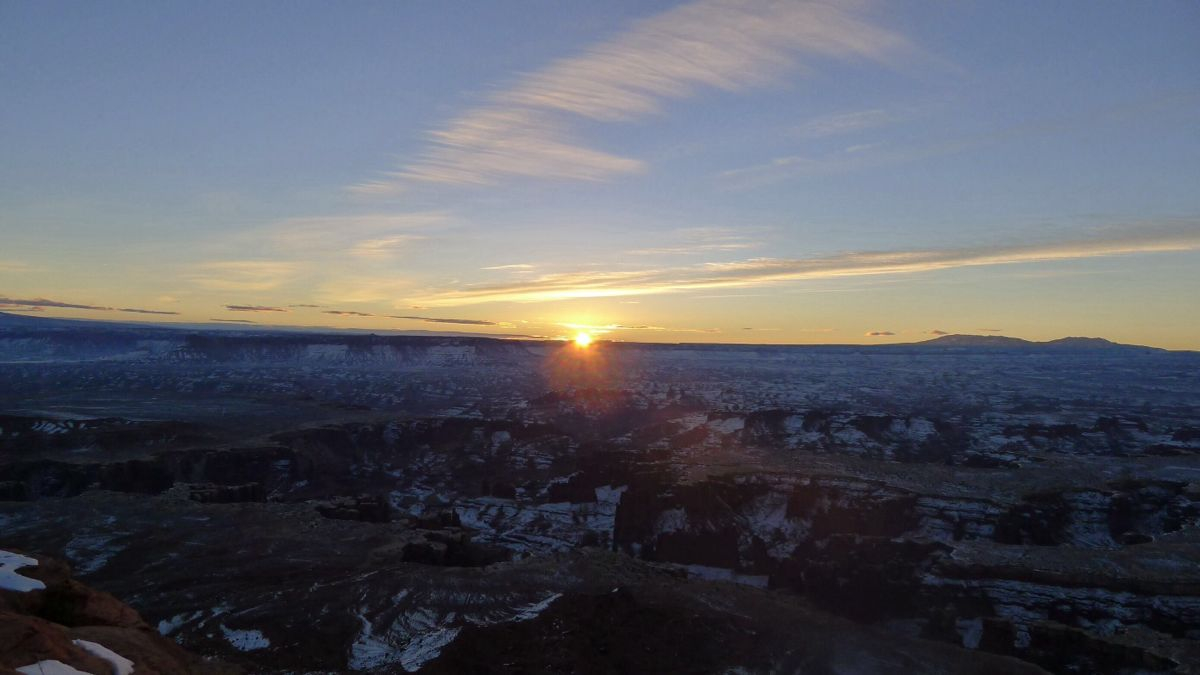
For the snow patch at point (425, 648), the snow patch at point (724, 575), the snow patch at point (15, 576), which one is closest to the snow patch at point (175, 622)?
the snow patch at point (15, 576)

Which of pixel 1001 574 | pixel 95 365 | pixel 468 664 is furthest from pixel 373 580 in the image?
pixel 95 365

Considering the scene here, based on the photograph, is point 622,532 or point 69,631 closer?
point 69,631

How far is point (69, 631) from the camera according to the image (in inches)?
600

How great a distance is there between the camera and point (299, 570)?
30.0 metres

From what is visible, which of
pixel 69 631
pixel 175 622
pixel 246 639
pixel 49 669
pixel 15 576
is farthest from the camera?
pixel 175 622

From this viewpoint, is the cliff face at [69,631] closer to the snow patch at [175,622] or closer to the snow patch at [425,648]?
the snow patch at [425,648]

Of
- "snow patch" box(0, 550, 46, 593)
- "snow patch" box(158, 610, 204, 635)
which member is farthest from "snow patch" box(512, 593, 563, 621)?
"snow patch" box(0, 550, 46, 593)

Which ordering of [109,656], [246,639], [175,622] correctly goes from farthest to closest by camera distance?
[175,622] < [246,639] < [109,656]

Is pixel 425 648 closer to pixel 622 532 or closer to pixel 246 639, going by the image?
pixel 246 639

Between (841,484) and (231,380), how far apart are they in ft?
332

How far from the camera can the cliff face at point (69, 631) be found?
1326cm

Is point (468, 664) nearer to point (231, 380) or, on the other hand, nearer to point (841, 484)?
point (841, 484)

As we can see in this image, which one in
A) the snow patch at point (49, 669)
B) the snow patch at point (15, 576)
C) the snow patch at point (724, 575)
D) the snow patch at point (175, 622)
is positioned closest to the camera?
the snow patch at point (49, 669)

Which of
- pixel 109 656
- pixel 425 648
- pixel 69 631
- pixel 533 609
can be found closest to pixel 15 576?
pixel 69 631
